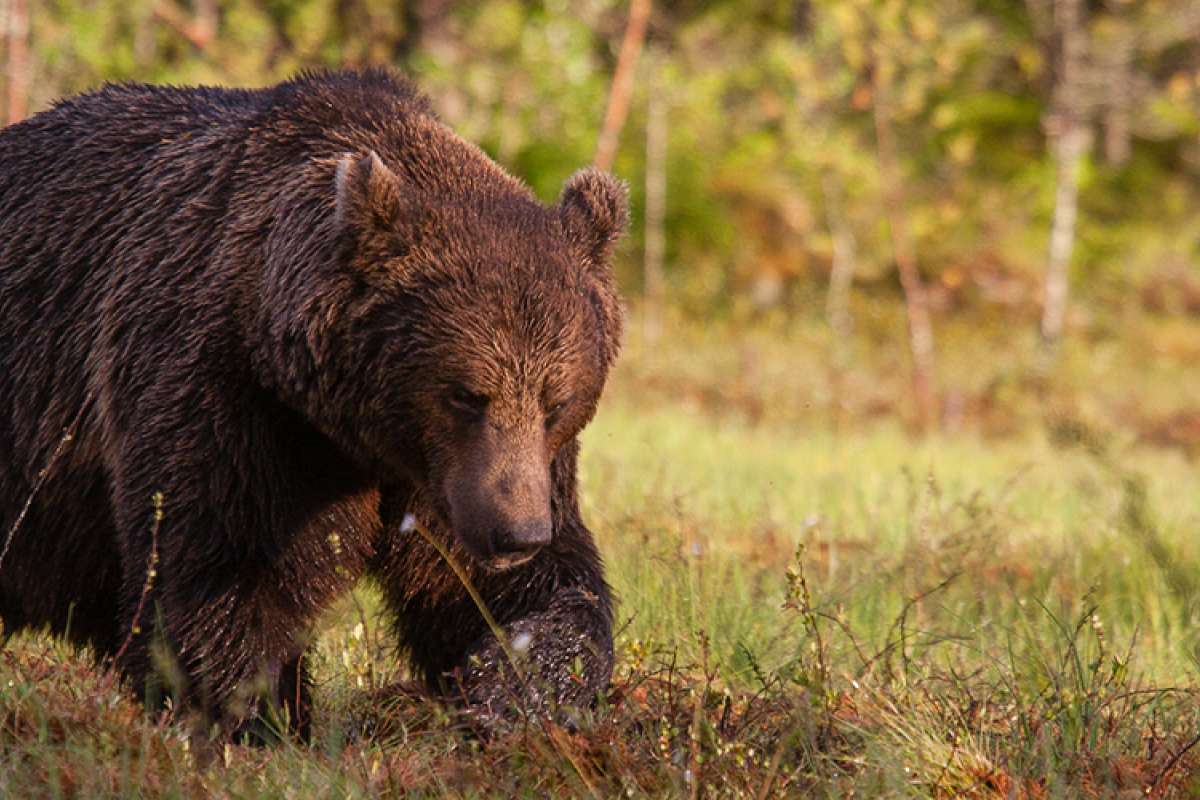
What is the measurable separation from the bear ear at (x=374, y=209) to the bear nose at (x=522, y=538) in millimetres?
789

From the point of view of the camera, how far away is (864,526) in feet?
25.0

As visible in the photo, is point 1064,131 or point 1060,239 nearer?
point 1064,131

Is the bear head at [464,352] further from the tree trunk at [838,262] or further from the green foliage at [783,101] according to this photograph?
the tree trunk at [838,262]

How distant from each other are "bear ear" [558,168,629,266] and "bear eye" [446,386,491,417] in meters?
0.60

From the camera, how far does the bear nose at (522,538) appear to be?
3846 mm

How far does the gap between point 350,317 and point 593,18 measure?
2029 cm

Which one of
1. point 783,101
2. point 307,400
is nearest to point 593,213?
point 307,400

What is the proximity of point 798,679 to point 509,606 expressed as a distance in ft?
2.92

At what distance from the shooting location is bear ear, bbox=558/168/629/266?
443cm

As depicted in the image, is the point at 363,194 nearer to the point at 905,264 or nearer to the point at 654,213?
the point at 905,264

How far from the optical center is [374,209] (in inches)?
161

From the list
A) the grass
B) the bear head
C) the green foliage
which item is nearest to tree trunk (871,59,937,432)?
the green foliage

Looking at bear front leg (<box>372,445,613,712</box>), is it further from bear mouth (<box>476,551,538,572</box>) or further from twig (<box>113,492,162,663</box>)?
twig (<box>113,492,162,663</box>)

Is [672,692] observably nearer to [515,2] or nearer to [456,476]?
[456,476]
